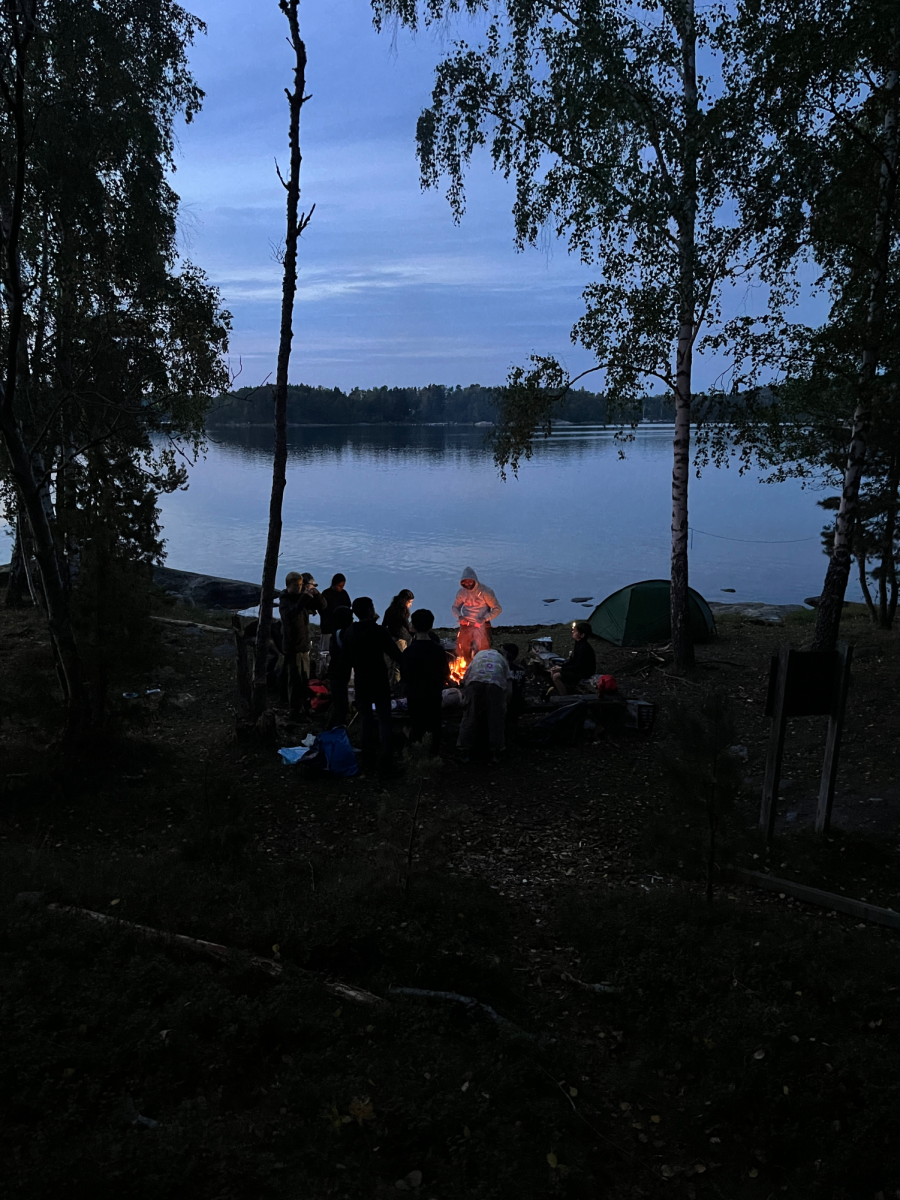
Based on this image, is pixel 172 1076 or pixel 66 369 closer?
pixel 172 1076

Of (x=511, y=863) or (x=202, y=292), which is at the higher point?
(x=202, y=292)

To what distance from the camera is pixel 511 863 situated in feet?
23.0

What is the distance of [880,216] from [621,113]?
4.59 metres

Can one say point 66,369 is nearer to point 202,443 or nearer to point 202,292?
point 202,443

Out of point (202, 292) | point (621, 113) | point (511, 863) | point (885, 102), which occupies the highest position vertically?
point (621, 113)

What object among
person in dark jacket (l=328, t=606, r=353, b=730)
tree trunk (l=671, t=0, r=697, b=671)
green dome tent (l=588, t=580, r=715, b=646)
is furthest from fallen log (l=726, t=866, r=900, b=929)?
green dome tent (l=588, t=580, r=715, b=646)

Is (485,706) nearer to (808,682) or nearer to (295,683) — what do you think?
(295,683)

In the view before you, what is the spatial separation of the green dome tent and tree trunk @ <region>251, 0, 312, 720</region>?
8331 millimetres

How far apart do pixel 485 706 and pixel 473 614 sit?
2.68m

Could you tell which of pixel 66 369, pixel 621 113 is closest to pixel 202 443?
pixel 66 369

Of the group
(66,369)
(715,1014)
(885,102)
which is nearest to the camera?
(715,1014)

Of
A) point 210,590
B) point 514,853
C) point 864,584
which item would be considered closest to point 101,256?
point 514,853

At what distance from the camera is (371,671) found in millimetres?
8625

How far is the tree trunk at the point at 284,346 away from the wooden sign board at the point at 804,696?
223 inches
